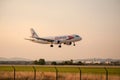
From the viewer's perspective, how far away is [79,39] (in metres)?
85.9

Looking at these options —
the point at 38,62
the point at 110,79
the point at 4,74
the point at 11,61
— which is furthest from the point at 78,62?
the point at 110,79

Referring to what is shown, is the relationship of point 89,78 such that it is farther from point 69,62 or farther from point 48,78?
point 69,62

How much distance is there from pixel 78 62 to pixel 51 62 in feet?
19.4

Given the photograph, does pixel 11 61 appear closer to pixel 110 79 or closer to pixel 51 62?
pixel 51 62

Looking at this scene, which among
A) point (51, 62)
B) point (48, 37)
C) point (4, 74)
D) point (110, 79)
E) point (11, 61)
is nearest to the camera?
point (110, 79)

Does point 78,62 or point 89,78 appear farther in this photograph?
point 78,62

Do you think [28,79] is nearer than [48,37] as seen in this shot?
Yes

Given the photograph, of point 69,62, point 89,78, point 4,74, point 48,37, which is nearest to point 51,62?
point 69,62

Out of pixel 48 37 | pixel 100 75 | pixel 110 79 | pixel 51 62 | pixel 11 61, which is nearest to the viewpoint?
pixel 110 79

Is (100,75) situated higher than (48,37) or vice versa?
(48,37)

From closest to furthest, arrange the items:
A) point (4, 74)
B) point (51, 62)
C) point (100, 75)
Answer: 1. point (100, 75)
2. point (4, 74)
3. point (51, 62)

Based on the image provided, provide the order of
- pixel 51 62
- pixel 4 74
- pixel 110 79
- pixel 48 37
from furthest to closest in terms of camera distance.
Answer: pixel 48 37, pixel 51 62, pixel 4 74, pixel 110 79

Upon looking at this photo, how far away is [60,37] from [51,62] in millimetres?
6537

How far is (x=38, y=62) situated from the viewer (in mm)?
86688
